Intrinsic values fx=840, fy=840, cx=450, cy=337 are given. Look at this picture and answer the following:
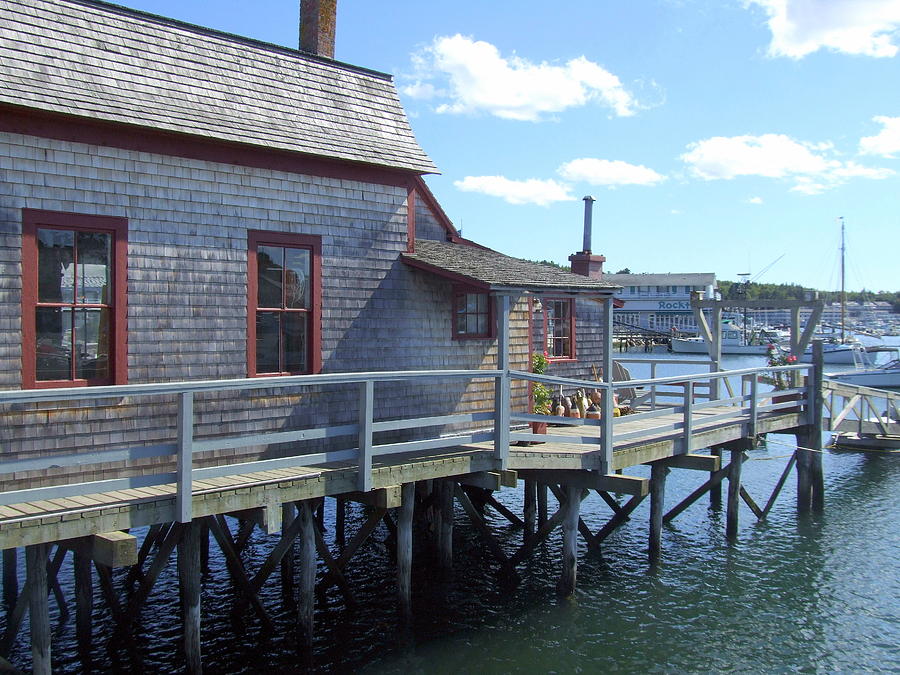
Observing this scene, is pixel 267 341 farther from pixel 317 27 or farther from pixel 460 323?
pixel 317 27

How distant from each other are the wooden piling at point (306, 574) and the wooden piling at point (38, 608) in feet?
9.46

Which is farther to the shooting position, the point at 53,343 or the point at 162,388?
the point at 53,343

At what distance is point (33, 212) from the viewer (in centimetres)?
859

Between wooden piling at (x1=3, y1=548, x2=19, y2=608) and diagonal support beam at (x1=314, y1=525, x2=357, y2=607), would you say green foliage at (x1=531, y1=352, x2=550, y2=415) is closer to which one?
diagonal support beam at (x1=314, y1=525, x2=357, y2=607)

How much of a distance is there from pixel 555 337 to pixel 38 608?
35.9 ft

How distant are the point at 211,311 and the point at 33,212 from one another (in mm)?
2187

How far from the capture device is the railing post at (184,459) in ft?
24.4

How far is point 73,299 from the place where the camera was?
29.3ft

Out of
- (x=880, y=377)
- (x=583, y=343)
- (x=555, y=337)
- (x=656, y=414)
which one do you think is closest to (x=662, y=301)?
(x=880, y=377)

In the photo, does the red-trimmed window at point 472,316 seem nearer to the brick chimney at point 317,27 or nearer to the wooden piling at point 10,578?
the brick chimney at point 317,27

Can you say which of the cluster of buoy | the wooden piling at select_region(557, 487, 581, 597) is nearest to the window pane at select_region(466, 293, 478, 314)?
the cluster of buoy

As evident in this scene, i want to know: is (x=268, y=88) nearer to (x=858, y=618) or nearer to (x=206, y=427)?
(x=206, y=427)

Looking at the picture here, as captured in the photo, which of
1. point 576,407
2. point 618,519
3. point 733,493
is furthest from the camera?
point 733,493

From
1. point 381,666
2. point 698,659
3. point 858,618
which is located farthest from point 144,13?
point 858,618
